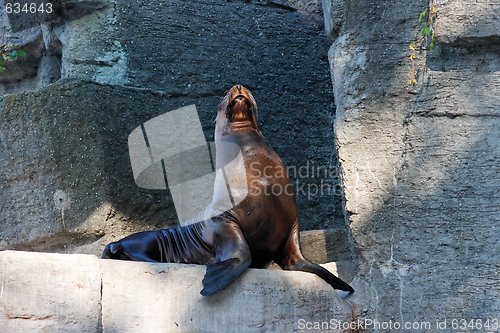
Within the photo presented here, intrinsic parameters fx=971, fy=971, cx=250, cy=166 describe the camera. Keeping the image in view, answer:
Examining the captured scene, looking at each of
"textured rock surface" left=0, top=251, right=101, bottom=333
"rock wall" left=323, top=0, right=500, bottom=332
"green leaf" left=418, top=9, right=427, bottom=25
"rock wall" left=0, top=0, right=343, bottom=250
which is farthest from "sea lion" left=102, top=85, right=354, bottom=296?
"green leaf" left=418, top=9, right=427, bottom=25

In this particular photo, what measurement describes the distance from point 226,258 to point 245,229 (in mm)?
314

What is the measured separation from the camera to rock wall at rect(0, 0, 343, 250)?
5.59m

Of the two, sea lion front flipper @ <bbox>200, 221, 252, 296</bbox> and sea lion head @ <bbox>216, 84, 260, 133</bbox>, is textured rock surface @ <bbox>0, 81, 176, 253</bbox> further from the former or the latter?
sea lion front flipper @ <bbox>200, 221, 252, 296</bbox>

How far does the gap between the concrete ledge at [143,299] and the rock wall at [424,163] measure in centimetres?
35

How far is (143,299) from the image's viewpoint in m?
4.13

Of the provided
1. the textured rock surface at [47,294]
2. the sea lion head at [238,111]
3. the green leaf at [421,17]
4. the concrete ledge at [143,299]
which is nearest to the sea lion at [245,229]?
the sea lion head at [238,111]

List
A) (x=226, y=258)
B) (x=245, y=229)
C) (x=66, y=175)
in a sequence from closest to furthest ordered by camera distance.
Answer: (x=226, y=258) → (x=245, y=229) → (x=66, y=175)

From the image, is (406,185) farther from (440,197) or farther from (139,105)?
(139,105)

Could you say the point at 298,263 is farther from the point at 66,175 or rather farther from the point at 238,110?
the point at 66,175

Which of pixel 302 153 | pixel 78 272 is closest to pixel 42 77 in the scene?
pixel 302 153

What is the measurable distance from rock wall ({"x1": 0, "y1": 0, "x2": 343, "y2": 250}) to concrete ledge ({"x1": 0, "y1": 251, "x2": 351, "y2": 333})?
1439 millimetres

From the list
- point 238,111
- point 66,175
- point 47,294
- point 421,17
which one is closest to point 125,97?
point 66,175

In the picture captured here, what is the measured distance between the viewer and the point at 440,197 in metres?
4.49

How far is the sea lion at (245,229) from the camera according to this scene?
15.1ft
